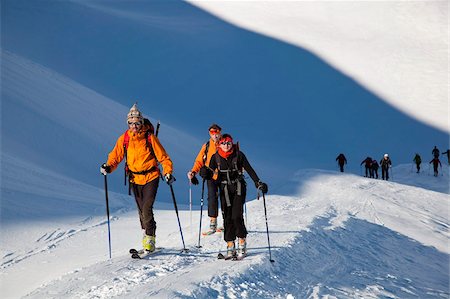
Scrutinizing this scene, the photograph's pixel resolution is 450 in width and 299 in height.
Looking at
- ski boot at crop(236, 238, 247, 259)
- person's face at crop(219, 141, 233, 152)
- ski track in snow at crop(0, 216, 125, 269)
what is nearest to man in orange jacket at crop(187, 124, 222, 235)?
person's face at crop(219, 141, 233, 152)

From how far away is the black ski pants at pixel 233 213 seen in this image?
23.9ft

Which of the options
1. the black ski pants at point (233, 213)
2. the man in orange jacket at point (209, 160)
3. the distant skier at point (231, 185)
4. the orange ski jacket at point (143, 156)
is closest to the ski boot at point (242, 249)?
the distant skier at point (231, 185)

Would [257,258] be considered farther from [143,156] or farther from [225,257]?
[143,156]

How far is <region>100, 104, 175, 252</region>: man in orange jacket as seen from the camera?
23.8 feet

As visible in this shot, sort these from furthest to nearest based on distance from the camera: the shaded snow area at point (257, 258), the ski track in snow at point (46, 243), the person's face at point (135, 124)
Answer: the ski track in snow at point (46, 243), the person's face at point (135, 124), the shaded snow area at point (257, 258)

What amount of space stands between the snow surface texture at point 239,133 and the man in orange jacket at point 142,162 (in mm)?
714

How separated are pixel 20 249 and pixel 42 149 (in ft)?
31.3

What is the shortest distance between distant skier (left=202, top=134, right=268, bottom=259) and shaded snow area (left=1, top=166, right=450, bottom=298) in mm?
447

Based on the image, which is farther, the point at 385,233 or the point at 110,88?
the point at 110,88

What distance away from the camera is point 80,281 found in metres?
6.46

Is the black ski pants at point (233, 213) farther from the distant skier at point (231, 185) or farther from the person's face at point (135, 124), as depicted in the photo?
the person's face at point (135, 124)

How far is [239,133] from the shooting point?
150 feet

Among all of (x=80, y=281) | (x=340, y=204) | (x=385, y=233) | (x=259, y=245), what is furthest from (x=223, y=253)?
(x=340, y=204)

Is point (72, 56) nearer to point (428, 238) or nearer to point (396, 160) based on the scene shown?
point (396, 160)
